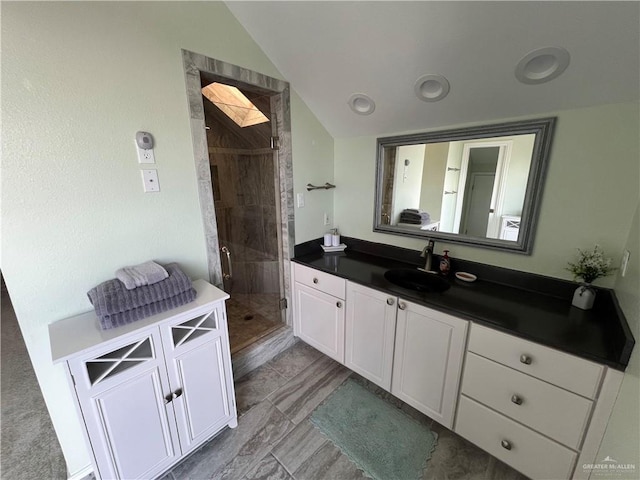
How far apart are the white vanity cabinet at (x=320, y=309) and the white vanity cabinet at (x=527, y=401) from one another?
0.84 metres

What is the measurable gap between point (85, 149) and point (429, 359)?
6.65 ft

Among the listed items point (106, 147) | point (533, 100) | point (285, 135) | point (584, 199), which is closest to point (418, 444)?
point (584, 199)

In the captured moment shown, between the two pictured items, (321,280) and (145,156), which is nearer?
(145,156)

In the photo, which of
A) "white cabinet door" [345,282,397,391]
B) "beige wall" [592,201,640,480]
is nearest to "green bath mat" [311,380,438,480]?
"white cabinet door" [345,282,397,391]

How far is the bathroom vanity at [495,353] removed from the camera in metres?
1.11

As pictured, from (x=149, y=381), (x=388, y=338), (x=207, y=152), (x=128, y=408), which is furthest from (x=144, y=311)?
(x=388, y=338)

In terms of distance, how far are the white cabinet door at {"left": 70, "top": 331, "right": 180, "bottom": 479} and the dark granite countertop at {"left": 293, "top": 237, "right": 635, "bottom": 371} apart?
1.16 metres

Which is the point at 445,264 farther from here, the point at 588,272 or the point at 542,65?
the point at 542,65

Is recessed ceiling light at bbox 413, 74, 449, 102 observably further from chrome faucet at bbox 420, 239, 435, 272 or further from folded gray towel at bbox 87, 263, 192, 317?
folded gray towel at bbox 87, 263, 192, 317

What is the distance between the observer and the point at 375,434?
1631 millimetres

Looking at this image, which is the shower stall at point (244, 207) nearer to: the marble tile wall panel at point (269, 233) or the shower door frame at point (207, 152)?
the marble tile wall panel at point (269, 233)

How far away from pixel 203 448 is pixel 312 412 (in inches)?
26.0

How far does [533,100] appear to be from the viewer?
4.51ft

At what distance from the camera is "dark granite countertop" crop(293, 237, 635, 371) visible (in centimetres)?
110
